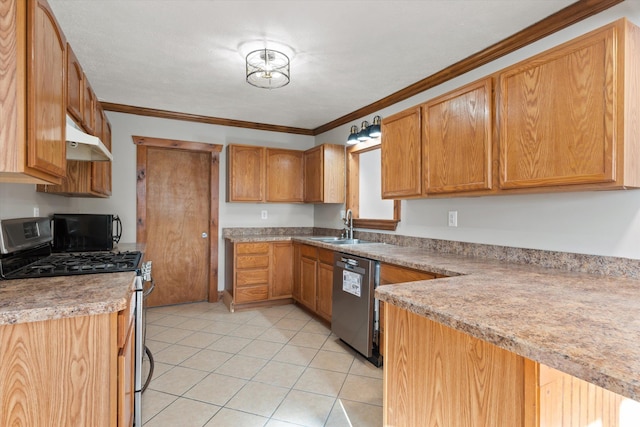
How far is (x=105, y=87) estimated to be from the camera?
319cm

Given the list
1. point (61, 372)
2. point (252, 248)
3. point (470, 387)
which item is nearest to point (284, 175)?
point (252, 248)

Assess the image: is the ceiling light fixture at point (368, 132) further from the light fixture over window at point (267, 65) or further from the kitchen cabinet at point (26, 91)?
the kitchen cabinet at point (26, 91)

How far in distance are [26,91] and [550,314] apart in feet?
6.39

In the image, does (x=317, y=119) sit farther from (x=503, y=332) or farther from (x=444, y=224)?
(x=503, y=332)

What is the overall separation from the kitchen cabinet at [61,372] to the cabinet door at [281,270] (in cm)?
280

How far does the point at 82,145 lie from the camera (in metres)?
2.01

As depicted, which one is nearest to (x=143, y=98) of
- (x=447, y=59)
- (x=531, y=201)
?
(x=447, y=59)

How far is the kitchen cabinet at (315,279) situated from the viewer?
131 inches

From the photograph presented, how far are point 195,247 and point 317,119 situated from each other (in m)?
2.33

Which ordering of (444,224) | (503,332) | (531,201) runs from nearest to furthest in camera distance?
(503,332) < (531,201) < (444,224)

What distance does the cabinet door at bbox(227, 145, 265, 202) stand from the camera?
4117 mm

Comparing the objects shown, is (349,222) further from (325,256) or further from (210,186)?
(210,186)

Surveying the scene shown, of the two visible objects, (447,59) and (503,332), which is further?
(447,59)

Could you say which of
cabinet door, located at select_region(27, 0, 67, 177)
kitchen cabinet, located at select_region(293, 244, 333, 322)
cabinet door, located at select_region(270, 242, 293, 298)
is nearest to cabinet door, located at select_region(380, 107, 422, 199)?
kitchen cabinet, located at select_region(293, 244, 333, 322)
